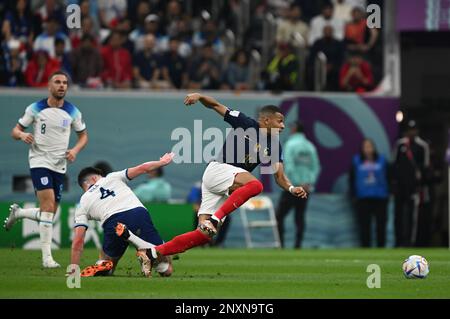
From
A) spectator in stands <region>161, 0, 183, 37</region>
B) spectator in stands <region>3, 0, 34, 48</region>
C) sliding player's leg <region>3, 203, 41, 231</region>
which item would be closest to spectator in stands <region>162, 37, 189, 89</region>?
spectator in stands <region>161, 0, 183, 37</region>

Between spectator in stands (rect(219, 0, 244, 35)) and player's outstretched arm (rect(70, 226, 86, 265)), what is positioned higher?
spectator in stands (rect(219, 0, 244, 35))

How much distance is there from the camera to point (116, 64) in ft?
89.0

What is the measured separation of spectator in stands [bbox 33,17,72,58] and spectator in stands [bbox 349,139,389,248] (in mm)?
7209

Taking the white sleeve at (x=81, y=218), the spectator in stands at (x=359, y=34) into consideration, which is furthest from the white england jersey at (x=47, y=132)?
the spectator in stands at (x=359, y=34)

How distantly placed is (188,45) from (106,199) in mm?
14217

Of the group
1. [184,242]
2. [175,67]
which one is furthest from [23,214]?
[175,67]

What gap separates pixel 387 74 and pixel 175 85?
17.0 feet

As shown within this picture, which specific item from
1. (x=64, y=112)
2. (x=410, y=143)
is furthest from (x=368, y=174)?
(x=64, y=112)

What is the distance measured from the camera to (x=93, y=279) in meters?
14.0

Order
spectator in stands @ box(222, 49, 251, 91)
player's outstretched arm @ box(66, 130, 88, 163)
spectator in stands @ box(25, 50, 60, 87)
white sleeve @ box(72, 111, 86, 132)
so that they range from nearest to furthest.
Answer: player's outstretched arm @ box(66, 130, 88, 163), white sleeve @ box(72, 111, 86, 132), spectator in stands @ box(25, 50, 60, 87), spectator in stands @ box(222, 49, 251, 91)

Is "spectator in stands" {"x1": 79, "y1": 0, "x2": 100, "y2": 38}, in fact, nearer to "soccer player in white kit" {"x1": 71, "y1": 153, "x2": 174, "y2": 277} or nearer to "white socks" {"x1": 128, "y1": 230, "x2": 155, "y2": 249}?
"soccer player in white kit" {"x1": 71, "y1": 153, "x2": 174, "y2": 277}

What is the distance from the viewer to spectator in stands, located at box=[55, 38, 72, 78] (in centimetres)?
2616

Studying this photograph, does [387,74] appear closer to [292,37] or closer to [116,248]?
[292,37]

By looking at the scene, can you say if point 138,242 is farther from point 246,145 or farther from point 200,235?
point 246,145
